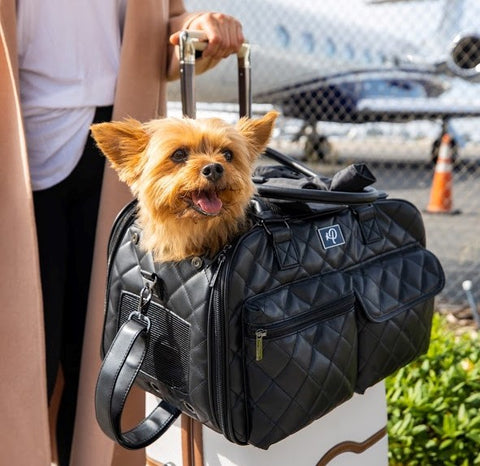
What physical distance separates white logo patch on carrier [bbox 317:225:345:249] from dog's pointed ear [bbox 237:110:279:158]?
8.1 inches

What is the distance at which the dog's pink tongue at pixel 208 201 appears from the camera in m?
1.04

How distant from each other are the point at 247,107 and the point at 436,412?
1297 mm

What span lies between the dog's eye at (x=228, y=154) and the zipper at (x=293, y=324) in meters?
0.28

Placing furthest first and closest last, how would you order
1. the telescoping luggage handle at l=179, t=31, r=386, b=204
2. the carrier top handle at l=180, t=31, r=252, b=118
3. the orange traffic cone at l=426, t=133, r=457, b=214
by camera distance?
the orange traffic cone at l=426, t=133, r=457, b=214, the carrier top handle at l=180, t=31, r=252, b=118, the telescoping luggage handle at l=179, t=31, r=386, b=204

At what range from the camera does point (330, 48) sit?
1312cm

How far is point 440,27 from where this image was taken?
23.0 ft

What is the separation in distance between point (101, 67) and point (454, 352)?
180 cm

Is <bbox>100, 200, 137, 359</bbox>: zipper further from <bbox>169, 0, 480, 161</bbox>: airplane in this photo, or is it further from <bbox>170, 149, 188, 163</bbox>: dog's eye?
<bbox>169, 0, 480, 161</bbox>: airplane

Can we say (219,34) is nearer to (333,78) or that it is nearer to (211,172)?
(211,172)

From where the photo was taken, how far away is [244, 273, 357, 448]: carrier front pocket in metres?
1.11

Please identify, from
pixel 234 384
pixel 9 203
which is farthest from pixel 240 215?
pixel 9 203

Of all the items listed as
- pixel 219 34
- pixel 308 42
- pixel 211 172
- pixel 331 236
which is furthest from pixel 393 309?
pixel 308 42

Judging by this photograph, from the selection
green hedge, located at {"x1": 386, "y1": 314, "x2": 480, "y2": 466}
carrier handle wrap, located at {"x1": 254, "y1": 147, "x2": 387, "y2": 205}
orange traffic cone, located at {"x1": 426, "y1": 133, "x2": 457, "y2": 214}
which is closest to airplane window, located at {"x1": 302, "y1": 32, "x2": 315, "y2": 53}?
orange traffic cone, located at {"x1": 426, "y1": 133, "x2": 457, "y2": 214}

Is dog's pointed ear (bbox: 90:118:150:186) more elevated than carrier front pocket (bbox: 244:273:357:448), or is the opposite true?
dog's pointed ear (bbox: 90:118:150:186)
